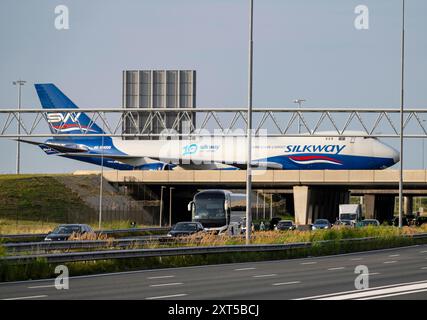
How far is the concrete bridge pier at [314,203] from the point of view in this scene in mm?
93125

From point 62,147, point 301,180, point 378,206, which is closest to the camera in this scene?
point 301,180

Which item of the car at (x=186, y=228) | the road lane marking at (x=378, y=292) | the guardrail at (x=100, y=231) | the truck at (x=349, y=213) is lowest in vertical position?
the truck at (x=349, y=213)

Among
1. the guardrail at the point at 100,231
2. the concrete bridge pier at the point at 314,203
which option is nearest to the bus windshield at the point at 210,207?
the guardrail at the point at 100,231

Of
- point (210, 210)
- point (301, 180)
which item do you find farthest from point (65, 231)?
point (301, 180)

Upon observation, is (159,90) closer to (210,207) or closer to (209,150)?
(209,150)

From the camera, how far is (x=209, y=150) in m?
113

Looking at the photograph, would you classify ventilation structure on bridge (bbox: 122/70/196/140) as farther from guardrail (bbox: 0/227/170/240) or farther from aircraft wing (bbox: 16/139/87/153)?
guardrail (bbox: 0/227/170/240)

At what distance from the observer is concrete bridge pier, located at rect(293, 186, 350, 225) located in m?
93.1

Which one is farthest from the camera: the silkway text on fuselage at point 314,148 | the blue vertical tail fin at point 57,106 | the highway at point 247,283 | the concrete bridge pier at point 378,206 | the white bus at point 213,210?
the concrete bridge pier at point 378,206

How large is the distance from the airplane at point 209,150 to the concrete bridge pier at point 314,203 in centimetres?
376

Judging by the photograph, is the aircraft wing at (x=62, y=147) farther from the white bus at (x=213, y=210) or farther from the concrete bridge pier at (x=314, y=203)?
the white bus at (x=213, y=210)

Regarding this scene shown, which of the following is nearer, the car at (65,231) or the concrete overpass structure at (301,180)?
the car at (65,231)

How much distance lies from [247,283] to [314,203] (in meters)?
73.0

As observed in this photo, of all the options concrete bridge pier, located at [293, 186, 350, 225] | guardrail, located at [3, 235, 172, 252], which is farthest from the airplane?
guardrail, located at [3, 235, 172, 252]
